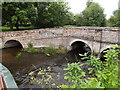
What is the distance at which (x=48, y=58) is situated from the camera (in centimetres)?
1159

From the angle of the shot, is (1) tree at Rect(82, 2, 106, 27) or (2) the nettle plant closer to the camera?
(2) the nettle plant

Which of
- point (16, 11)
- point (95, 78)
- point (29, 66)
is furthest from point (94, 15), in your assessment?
point (95, 78)

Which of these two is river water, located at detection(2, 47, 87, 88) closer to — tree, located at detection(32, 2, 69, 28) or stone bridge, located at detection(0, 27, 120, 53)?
stone bridge, located at detection(0, 27, 120, 53)

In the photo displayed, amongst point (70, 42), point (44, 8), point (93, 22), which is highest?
point (44, 8)

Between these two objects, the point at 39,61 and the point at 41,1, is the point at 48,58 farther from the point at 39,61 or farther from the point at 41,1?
the point at 41,1

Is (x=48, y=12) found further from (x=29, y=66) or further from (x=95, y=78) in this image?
(x=95, y=78)

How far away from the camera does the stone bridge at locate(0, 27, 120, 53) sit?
10.8 metres

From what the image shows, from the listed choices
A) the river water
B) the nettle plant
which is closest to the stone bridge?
the river water

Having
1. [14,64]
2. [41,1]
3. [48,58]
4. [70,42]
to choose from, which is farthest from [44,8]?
[14,64]

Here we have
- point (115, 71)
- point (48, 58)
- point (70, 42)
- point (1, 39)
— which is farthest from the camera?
point (70, 42)

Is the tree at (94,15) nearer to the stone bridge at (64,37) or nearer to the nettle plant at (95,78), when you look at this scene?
the stone bridge at (64,37)

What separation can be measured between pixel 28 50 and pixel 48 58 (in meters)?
3.33

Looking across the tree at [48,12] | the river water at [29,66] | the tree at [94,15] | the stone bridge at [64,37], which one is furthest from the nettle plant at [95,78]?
the tree at [94,15]

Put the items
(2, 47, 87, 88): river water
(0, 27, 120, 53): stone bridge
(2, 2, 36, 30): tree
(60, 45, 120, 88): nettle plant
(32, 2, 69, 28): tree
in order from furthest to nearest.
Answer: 1. (32, 2, 69, 28): tree
2. (2, 2, 36, 30): tree
3. (0, 27, 120, 53): stone bridge
4. (2, 47, 87, 88): river water
5. (60, 45, 120, 88): nettle plant
